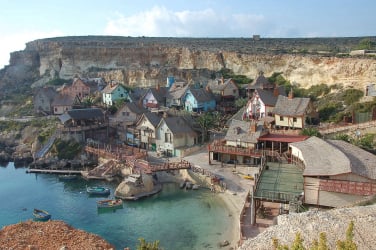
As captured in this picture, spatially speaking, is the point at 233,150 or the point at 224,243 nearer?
the point at 224,243

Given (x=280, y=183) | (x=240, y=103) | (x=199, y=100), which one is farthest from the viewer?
(x=199, y=100)

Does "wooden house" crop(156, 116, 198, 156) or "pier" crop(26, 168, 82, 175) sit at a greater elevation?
"wooden house" crop(156, 116, 198, 156)

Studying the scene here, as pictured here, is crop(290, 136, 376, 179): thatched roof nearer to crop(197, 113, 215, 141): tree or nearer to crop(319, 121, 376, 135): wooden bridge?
crop(319, 121, 376, 135): wooden bridge

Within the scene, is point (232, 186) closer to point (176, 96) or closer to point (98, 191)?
point (98, 191)

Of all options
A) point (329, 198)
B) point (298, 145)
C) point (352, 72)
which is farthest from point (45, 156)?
point (352, 72)

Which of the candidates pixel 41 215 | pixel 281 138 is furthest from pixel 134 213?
pixel 281 138

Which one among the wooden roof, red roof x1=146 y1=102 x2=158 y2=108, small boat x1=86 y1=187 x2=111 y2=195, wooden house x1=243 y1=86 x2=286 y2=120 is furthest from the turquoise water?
red roof x1=146 y1=102 x2=158 y2=108
